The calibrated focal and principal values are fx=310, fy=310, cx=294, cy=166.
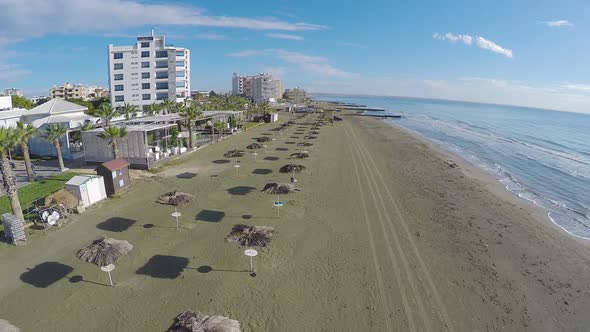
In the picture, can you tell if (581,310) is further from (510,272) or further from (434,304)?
(434,304)

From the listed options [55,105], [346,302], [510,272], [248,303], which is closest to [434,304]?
[346,302]

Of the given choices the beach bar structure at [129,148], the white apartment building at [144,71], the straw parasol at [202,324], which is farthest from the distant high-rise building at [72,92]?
the straw parasol at [202,324]

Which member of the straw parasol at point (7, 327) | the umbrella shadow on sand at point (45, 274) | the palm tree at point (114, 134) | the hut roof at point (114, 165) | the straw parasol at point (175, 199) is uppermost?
the palm tree at point (114, 134)

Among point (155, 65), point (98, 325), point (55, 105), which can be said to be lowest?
point (98, 325)

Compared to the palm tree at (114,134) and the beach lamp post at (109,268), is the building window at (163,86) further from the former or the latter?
the beach lamp post at (109,268)

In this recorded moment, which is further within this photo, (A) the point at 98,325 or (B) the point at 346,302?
(B) the point at 346,302

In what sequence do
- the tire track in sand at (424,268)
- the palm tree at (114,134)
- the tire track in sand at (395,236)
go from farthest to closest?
the palm tree at (114,134)
the tire track in sand at (395,236)
the tire track in sand at (424,268)

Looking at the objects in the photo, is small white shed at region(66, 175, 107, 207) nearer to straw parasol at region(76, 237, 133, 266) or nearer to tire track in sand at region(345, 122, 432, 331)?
straw parasol at region(76, 237, 133, 266)
